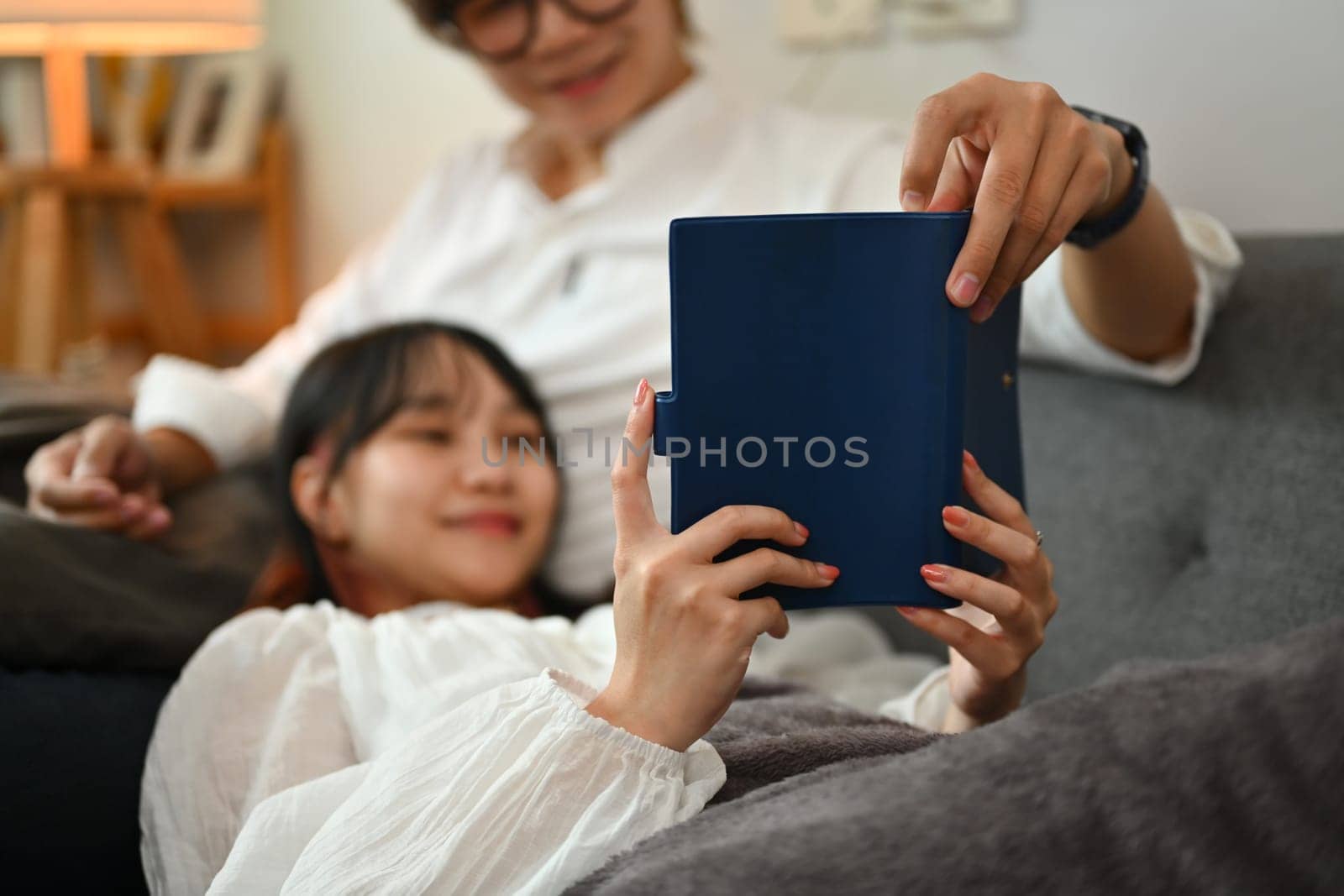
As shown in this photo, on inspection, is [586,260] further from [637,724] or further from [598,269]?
[637,724]

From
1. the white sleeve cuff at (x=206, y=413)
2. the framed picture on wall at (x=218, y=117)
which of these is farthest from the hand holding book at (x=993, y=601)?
the framed picture on wall at (x=218, y=117)

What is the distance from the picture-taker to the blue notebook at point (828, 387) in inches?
20.8

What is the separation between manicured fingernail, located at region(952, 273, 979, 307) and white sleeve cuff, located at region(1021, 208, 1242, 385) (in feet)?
1.04

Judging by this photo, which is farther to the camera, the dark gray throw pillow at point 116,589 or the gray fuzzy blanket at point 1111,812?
the dark gray throw pillow at point 116,589

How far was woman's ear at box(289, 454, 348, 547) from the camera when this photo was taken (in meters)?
1.08

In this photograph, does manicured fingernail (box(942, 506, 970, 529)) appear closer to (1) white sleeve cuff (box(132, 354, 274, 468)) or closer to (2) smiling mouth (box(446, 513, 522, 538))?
(2) smiling mouth (box(446, 513, 522, 538))

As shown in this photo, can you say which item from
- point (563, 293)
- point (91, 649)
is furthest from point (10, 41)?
point (91, 649)

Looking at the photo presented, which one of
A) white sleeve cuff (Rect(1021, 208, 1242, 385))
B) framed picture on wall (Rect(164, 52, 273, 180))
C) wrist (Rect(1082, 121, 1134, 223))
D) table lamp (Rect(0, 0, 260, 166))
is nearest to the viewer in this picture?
wrist (Rect(1082, 121, 1134, 223))

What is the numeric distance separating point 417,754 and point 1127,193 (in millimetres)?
534

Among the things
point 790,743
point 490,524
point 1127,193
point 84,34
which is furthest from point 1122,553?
point 84,34

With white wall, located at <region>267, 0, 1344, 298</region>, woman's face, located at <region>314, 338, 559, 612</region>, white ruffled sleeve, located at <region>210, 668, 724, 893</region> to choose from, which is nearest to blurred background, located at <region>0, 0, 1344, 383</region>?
white wall, located at <region>267, 0, 1344, 298</region>

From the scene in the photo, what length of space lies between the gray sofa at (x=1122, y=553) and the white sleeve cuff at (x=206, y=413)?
28 centimetres

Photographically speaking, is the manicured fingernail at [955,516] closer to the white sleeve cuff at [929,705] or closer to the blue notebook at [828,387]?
the blue notebook at [828,387]

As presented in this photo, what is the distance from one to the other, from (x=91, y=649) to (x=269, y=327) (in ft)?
6.56
